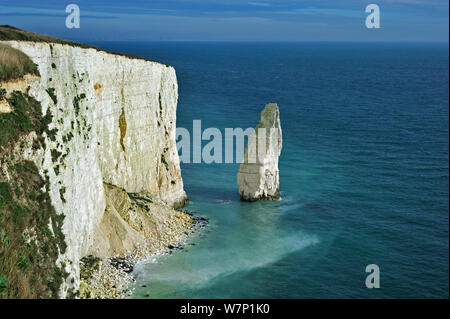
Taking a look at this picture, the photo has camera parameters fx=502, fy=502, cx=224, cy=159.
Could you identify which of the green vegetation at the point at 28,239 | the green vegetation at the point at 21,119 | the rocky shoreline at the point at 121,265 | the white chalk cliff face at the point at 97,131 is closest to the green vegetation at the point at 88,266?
the rocky shoreline at the point at 121,265

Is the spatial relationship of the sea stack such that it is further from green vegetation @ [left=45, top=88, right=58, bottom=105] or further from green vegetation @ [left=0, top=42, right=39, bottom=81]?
green vegetation @ [left=0, top=42, right=39, bottom=81]

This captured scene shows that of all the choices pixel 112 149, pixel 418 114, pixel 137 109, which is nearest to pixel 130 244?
pixel 112 149

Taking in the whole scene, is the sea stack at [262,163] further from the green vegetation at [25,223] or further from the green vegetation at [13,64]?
the green vegetation at [25,223]

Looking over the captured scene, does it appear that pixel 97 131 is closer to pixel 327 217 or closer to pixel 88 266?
pixel 88 266

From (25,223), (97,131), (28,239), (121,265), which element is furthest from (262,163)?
(28,239)

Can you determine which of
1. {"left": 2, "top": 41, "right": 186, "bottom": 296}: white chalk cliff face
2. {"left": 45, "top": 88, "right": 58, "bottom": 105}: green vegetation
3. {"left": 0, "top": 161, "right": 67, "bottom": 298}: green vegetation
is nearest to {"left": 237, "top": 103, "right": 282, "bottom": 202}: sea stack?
{"left": 2, "top": 41, "right": 186, "bottom": 296}: white chalk cliff face

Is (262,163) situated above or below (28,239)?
below
